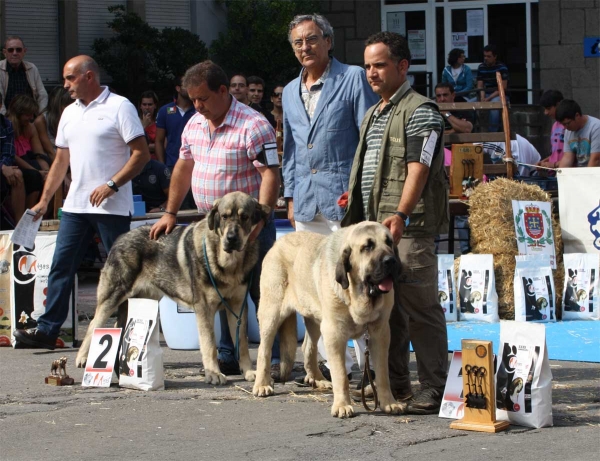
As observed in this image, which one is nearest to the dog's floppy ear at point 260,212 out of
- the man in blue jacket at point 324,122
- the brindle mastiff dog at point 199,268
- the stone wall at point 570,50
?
the brindle mastiff dog at point 199,268

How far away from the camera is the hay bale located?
9.77 meters

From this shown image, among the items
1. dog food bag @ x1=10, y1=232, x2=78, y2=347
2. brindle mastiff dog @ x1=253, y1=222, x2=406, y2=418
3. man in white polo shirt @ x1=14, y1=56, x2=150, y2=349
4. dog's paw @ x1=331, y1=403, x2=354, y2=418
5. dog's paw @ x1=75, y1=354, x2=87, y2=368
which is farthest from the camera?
dog food bag @ x1=10, y1=232, x2=78, y2=347

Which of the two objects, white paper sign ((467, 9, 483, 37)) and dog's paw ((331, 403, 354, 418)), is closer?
dog's paw ((331, 403, 354, 418))

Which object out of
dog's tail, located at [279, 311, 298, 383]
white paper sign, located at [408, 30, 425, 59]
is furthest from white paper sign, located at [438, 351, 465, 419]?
white paper sign, located at [408, 30, 425, 59]

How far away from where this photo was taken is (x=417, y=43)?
23.0m

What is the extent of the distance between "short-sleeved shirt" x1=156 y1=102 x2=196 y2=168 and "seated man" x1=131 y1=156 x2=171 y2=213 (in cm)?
105

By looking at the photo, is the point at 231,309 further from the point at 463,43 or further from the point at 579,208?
the point at 463,43

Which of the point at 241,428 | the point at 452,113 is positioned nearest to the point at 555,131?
the point at 452,113

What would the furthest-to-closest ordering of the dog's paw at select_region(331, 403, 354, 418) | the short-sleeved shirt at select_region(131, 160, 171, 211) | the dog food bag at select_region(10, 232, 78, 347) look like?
the short-sleeved shirt at select_region(131, 160, 171, 211), the dog food bag at select_region(10, 232, 78, 347), the dog's paw at select_region(331, 403, 354, 418)

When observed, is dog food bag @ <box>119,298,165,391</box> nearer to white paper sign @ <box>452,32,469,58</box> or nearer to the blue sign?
the blue sign

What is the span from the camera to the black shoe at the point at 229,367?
24.6ft

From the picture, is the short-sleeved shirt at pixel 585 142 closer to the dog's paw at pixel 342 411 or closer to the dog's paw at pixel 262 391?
the dog's paw at pixel 262 391

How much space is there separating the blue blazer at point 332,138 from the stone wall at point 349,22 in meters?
15.7

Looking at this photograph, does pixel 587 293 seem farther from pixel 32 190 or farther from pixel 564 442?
pixel 32 190
